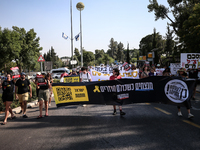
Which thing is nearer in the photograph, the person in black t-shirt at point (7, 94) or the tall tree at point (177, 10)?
the person in black t-shirt at point (7, 94)

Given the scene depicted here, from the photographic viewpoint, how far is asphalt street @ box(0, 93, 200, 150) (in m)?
4.52

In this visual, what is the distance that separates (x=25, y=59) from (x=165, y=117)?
33.1 metres

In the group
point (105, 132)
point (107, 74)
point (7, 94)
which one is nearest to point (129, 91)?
point (105, 132)

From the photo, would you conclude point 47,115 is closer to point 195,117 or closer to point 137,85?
point 137,85

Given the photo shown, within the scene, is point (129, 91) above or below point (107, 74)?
below

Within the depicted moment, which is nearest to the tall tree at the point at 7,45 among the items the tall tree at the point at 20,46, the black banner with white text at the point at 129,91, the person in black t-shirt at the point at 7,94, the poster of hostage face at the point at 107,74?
the tall tree at the point at 20,46

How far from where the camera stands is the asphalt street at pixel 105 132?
4516 millimetres

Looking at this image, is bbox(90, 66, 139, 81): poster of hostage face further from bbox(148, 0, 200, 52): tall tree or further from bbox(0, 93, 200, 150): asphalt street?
bbox(148, 0, 200, 52): tall tree

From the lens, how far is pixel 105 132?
5383 millimetres

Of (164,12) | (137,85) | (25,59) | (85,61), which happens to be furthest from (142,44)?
(137,85)

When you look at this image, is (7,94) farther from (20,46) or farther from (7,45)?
(20,46)

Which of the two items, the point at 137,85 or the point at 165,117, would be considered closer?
the point at 165,117

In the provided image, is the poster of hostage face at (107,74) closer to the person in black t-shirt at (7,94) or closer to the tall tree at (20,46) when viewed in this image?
the person in black t-shirt at (7,94)

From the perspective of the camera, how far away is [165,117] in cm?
675
